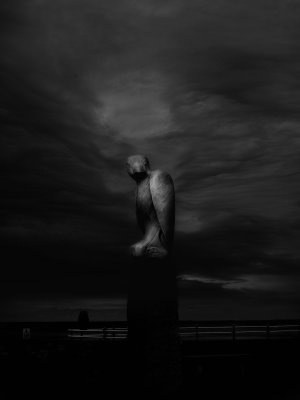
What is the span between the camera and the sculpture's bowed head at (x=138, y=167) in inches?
564

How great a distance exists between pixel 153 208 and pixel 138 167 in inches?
39.7

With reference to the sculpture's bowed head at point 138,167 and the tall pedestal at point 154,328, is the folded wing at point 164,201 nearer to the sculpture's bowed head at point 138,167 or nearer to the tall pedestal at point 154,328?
the sculpture's bowed head at point 138,167

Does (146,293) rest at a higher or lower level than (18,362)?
higher

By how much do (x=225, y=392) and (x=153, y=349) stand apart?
12.4 ft

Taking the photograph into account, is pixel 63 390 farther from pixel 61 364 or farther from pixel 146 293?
pixel 146 293

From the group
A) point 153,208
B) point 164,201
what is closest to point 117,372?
point 153,208

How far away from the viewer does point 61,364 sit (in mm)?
19516

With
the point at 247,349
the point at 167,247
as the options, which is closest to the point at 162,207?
the point at 167,247

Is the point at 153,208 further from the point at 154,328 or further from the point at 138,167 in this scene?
the point at 154,328

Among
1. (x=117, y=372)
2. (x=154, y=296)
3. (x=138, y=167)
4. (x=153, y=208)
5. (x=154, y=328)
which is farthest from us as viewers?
(x=117, y=372)

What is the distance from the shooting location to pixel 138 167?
14.3 metres

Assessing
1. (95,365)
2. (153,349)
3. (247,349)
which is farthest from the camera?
(247,349)

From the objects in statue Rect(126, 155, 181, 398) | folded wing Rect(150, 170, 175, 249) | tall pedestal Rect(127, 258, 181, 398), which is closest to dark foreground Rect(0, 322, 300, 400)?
tall pedestal Rect(127, 258, 181, 398)

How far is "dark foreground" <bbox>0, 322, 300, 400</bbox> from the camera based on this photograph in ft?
51.8
